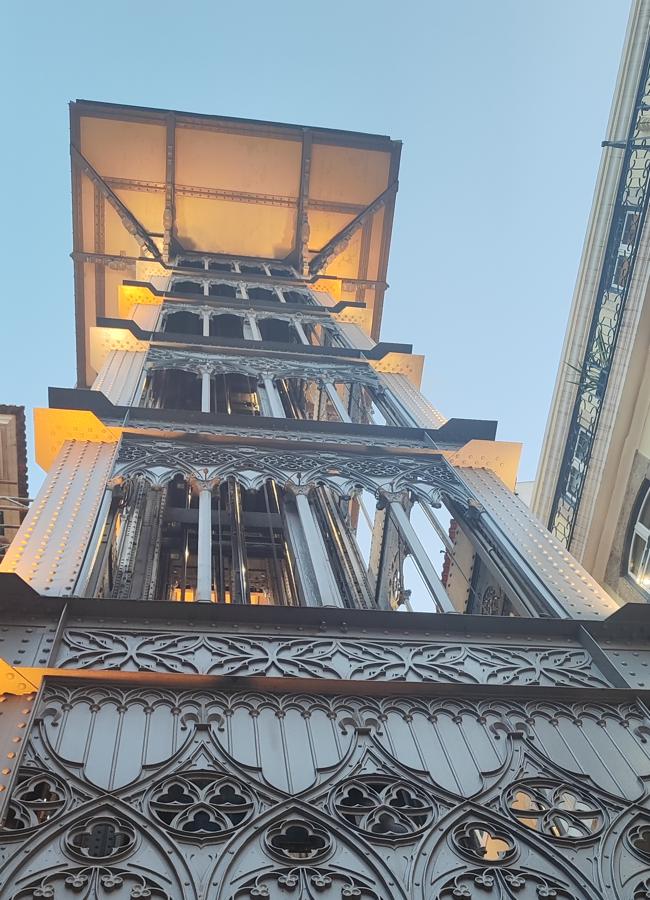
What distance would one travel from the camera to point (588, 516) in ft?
54.3

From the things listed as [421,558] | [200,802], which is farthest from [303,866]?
[421,558]

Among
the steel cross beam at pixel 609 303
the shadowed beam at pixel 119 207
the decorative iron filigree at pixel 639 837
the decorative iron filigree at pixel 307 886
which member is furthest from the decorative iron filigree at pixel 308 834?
the shadowed beam at pixel 119 207

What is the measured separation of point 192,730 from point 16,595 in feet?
5.90

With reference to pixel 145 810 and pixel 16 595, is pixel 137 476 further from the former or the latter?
pixel 145 810

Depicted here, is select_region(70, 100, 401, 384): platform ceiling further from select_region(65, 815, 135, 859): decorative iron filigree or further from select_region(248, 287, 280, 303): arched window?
select_region(65, 815, 135, 859): decorative iron filigree

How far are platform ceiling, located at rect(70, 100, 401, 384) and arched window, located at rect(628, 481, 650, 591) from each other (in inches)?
368

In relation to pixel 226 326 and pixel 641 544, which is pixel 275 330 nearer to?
pixel 226 326

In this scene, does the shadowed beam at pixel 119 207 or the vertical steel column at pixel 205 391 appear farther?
the shadowed beam at pixel 119 207

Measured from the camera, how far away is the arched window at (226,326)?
21109 millimetres

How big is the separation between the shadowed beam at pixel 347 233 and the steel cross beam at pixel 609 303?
8750 mm

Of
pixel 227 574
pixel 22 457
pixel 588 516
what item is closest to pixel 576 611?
pixel 227 574

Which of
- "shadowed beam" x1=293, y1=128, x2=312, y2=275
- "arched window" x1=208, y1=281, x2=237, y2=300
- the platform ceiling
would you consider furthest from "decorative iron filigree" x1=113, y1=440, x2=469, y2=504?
"shadowed beam" x1=293, y1=128, x2=312, y2=275

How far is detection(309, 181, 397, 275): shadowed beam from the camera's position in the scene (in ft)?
80.0

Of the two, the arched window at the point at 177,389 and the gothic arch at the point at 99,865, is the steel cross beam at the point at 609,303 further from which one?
the gothic arch at the point at 99,865
